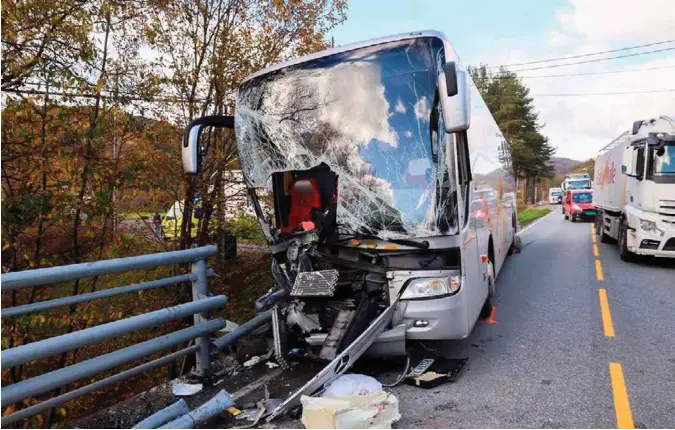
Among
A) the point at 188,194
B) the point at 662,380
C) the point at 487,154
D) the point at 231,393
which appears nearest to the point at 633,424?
the point at 662,380

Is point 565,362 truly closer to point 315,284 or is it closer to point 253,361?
point 315,284

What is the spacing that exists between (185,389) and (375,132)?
2.98 m

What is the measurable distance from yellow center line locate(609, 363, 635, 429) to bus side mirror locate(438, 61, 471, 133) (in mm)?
2577

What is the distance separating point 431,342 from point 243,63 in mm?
6978

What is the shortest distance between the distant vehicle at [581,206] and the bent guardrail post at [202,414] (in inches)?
987

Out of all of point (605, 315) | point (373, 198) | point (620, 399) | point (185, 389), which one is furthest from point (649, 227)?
point (185, 389)

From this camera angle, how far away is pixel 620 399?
13.3 ft

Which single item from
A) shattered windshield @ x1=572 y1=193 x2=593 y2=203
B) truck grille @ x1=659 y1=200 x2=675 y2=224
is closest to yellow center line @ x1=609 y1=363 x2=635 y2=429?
truck grille @ x1=659 y1=200 x2=675 y2=224

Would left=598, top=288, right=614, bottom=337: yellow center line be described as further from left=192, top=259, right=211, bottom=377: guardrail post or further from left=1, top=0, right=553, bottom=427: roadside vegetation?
left=1, top=0, right=553, bottom=427: roadside vegetation

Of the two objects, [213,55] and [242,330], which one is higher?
[213,55]

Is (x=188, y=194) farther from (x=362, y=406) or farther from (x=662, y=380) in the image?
(x=662, y=380)

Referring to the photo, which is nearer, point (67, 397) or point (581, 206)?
point (67, 397)

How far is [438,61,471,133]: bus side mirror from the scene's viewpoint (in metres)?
3.71

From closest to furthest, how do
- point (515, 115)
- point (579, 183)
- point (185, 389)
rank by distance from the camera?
1. point (185, 389)
2. point (579, 183)
3. point (515, 115)
